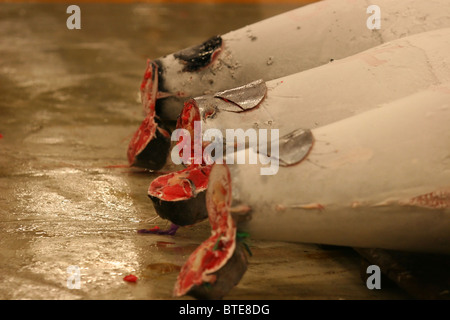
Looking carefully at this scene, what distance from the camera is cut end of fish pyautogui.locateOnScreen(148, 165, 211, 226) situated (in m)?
1.88

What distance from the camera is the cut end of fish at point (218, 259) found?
4.91 ft

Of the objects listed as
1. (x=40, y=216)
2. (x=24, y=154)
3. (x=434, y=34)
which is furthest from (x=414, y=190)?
(x=24, y=154)

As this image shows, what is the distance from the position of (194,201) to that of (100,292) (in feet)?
1.29

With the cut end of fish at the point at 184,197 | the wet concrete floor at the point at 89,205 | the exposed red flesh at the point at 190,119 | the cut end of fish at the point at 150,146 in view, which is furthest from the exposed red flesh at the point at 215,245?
the cut end of fish at the point at 150,146

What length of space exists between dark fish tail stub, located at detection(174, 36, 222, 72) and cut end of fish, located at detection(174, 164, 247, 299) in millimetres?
912

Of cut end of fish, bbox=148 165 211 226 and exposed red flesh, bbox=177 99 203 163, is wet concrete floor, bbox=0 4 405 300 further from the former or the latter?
exposed red flesh, bbox=177 99 203 163

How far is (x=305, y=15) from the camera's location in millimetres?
2457

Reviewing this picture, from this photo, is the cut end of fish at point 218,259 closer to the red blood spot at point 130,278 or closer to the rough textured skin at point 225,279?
the rough textured skin at point 225,279

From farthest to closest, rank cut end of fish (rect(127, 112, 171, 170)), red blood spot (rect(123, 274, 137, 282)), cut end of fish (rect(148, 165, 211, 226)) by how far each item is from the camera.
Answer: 1. cut end of fish (rect(127, 112, 171, 170))
2. cut end of fish (rect(148, 165, 211, 226))
3. red blood spot (rect(123, 274, 137, 282))

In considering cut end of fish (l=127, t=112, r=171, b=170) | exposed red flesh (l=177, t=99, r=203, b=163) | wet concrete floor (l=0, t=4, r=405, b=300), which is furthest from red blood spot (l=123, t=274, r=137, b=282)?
cut end of fish (l=127, t=112, r=171, b=170)

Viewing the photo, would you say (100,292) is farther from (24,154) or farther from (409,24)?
(409,24)
